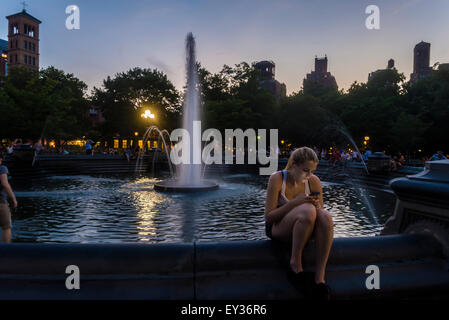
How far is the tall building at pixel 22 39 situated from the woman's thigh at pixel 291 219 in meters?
102

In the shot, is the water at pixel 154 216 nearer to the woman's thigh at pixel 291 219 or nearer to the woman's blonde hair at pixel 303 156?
the woman's thigh at pixel 291 219

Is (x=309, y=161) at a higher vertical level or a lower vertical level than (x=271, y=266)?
higher

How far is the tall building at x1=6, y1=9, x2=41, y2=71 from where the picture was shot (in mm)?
86188

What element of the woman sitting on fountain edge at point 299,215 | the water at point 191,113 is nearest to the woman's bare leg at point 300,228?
the woman sitting on fountain edge at point 299,215

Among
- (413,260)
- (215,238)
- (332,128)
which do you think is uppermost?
(332,128)

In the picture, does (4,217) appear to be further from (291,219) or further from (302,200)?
(302,200)

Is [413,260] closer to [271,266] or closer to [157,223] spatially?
[271,266]

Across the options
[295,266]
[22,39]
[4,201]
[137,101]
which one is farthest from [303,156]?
[22,39]

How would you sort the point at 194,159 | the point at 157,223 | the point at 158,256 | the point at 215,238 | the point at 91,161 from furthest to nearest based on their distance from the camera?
the point at 91,161 < the point at 194,159 < the point at 157,223 < the point at 215,238 < the point at 158,256

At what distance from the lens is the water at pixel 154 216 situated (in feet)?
22.7
